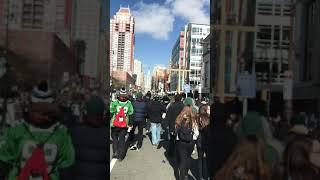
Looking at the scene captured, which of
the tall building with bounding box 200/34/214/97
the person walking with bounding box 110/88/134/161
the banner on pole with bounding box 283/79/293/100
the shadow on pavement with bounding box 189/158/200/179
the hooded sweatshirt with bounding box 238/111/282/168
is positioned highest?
the tall building with bounding box 200/34/214/97

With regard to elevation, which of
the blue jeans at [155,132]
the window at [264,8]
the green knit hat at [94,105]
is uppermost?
the window at [264,8]

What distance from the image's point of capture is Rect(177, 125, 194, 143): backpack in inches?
305

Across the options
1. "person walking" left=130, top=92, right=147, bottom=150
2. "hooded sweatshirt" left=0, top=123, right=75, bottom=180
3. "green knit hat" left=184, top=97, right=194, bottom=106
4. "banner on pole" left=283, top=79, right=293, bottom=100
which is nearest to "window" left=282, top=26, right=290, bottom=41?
"banner on pole" left=283, top=79, right=293, bottom=100

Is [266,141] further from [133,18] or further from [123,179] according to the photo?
[123,179]

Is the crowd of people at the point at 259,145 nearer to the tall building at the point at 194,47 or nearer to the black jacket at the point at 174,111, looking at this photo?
the tall building at the point at 194,47

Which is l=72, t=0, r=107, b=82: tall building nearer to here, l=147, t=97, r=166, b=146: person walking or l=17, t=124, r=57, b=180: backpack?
l=17, t=124, r=57, b=180: backpack

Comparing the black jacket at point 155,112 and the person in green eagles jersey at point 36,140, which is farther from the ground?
the person in green eagles jersey at point 36,140

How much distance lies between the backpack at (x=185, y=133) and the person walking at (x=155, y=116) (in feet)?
Result: 14.5

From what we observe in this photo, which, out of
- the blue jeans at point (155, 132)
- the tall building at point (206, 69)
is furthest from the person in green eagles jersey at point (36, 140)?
the blue jeans at point (155, 132)

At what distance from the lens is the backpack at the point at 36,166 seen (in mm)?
3590

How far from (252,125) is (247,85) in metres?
0.28

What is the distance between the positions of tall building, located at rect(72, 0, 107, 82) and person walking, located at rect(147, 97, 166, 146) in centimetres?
850

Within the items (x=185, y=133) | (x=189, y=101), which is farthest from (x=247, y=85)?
(x=185, y=133)

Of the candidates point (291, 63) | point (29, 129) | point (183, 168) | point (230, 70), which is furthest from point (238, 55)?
point (183, 168)
